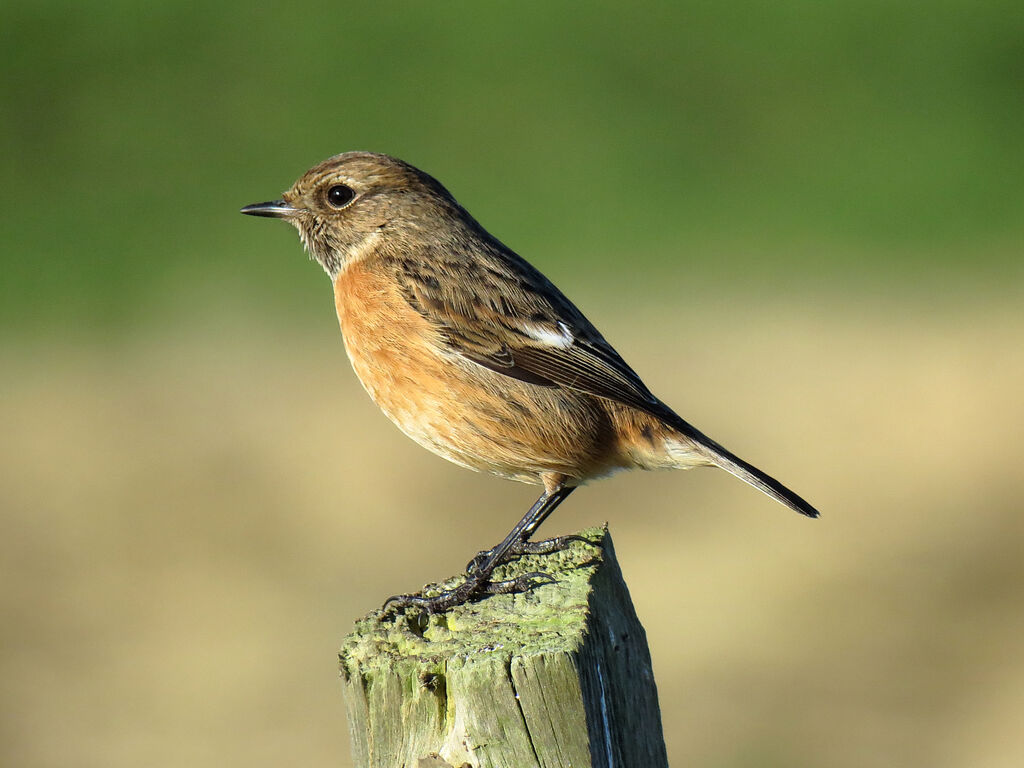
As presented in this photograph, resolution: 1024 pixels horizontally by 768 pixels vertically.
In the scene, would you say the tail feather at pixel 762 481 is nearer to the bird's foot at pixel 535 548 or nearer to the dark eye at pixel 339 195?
the bird's foot at pixel 535 548

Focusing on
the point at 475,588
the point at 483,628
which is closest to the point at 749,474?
the point at 475,588

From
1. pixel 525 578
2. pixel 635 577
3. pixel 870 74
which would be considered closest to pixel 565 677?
pixel 525 578

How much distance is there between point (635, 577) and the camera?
11219 millimetres

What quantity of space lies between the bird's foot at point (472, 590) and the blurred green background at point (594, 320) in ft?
16.5

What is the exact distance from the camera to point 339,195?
22.6 ft

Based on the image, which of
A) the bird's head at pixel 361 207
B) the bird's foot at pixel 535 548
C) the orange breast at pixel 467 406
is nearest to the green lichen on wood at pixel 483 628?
the bird's foot at pixel 535 548

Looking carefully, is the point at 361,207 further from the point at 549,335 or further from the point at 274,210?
the point at 549,335

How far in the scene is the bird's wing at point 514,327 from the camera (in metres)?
6.18

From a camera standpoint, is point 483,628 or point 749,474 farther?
point 749,474

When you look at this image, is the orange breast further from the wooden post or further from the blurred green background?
the blurred green background

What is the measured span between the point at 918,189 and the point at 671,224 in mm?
2959

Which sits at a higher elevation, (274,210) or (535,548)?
(274,210)

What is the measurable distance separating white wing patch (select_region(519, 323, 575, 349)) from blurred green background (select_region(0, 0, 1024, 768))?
164 inches

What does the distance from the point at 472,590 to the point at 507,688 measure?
971 millimetres
